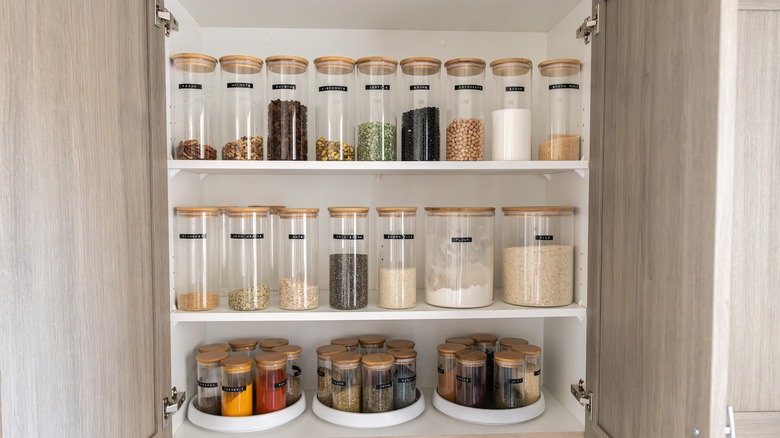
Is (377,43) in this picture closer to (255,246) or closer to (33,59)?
(255,246)

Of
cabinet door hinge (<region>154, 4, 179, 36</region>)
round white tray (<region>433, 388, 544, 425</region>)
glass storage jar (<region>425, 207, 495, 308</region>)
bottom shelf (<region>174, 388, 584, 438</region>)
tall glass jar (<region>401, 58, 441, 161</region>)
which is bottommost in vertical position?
bottom shelf (<region>174, 388, 584, 438</region>)

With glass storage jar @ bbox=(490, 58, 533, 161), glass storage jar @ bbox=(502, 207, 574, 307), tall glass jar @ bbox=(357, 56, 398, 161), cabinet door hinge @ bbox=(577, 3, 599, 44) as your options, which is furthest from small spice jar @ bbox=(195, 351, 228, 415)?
cabinet door hinge @ bbox=(577, 3, 599, 44)

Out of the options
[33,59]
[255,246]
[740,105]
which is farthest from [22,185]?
[740,105]

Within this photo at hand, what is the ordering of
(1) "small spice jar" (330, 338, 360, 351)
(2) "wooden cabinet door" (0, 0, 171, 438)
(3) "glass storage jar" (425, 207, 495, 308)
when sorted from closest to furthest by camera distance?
(2) "wooden cabinet door" (0, 0, 171, 438) < (3) "glass storage jar" (425, 207, 495, 308) < (1) "small spice jar" (330, 338, 360, 351)

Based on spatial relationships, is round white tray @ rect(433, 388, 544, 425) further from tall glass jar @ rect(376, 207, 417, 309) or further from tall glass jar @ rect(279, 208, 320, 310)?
tall glass jar @ rect(279, 208, 320, 310)

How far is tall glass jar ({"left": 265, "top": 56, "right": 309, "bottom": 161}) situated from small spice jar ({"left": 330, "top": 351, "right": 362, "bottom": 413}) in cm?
58

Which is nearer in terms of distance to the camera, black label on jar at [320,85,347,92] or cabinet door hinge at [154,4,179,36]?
cabinet door hinge at [154,4,179,36]

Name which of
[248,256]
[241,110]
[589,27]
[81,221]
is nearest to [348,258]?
[248,256]

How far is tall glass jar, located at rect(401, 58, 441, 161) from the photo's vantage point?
1.51 meters

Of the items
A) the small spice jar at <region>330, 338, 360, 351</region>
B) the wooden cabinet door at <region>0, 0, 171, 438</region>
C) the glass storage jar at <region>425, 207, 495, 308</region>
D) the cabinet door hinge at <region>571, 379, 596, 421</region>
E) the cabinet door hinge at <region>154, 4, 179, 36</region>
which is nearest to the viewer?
the wooden cabinet door at <region>0, 0, 171, 438</region>

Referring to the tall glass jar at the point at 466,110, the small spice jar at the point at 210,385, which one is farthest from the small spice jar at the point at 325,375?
the tall glass jar at the point at 466,110

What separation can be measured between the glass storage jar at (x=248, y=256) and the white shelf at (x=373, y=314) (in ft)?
0.15

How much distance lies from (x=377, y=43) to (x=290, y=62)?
408mm

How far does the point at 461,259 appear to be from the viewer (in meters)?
1.54
